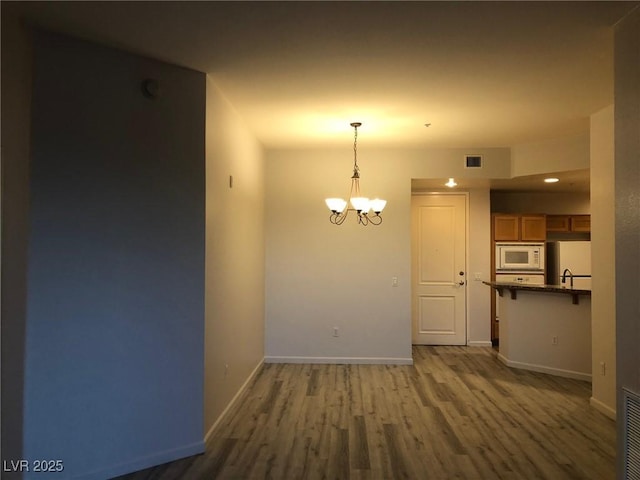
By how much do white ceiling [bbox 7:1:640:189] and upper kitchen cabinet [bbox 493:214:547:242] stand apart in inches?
97.2

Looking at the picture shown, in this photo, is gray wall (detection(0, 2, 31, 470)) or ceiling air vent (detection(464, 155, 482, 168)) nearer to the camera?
gray wall (detection(0, 2, 31, 470))

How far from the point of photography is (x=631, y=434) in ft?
7.08

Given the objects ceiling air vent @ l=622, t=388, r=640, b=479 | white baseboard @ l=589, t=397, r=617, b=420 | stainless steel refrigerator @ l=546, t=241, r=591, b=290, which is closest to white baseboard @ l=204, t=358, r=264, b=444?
ceiling air vent @ l=622, t=388, r=640, b=479

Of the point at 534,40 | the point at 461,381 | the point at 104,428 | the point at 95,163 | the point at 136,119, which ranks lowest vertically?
the point at 461,381

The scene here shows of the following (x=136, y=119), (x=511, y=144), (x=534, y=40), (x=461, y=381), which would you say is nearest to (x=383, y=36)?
(x=534, y=40)

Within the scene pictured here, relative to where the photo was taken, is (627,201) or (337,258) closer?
(627,201)

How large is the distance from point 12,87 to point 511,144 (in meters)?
4.93

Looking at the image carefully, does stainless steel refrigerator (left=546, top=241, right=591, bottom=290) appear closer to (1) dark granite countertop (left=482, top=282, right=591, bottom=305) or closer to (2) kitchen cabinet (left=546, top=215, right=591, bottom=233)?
(2) kitchen cabinet (left=546, top=215, right=591, bottom=233)

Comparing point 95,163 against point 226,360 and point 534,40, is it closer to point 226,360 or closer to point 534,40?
point 226,360

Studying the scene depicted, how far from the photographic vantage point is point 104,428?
105 inches

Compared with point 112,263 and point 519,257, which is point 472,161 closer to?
point 519,257

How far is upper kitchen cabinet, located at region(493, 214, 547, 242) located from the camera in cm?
649

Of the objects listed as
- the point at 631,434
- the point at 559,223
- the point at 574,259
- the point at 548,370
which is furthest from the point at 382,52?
the point at 559,223

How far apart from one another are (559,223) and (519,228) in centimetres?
95
